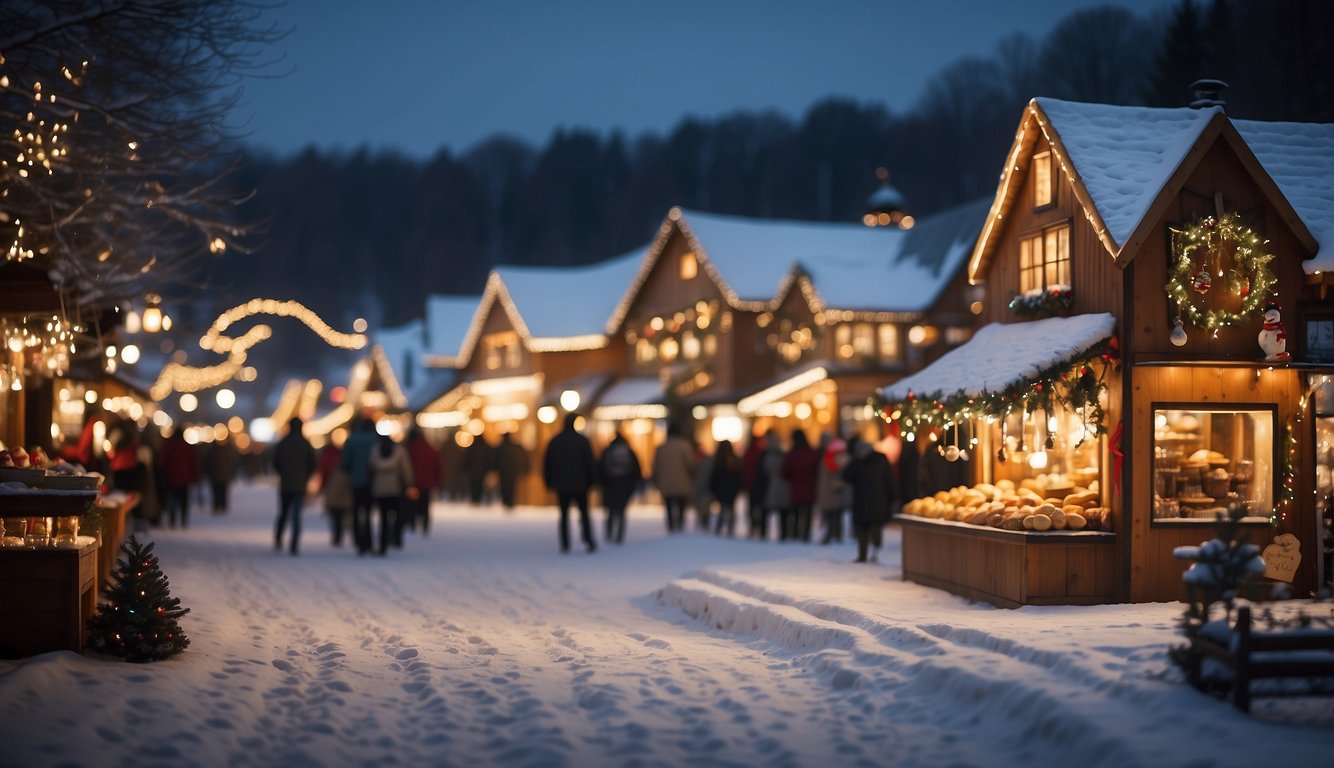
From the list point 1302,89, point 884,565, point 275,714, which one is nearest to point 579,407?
point 1302,89

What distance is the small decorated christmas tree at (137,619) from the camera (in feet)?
33.0

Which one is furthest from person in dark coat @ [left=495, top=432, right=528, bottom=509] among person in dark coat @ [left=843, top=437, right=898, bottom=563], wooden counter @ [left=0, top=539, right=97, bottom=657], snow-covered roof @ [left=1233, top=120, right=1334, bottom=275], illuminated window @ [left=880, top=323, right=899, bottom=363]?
wooden counter @ [left=0, top=539, right=97, bottom=657]

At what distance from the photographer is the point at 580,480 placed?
21.2 m

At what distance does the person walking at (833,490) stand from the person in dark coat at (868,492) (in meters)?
3.89

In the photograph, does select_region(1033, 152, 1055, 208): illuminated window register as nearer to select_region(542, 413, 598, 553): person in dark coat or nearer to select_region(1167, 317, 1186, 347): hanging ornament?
select_region(1167, 317, 1186, 347): hanging ornament

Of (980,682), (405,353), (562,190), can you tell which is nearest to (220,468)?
(980,682)

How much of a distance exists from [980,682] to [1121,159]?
736 centimetres

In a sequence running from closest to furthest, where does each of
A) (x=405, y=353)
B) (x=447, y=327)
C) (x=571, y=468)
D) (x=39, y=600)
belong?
(x=39, y=600) < (x=571, y=468) < (x=447, y=327) < (x=405, y=353)

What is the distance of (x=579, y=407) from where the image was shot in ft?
138

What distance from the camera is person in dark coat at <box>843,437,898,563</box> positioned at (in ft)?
59.6

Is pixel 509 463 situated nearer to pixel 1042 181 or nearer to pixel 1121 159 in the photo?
pixel 1042 181

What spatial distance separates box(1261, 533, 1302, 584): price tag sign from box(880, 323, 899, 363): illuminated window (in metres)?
22.5

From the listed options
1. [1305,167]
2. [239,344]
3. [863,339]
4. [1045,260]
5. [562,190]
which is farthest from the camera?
[562,190]

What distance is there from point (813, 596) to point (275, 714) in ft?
20.3
